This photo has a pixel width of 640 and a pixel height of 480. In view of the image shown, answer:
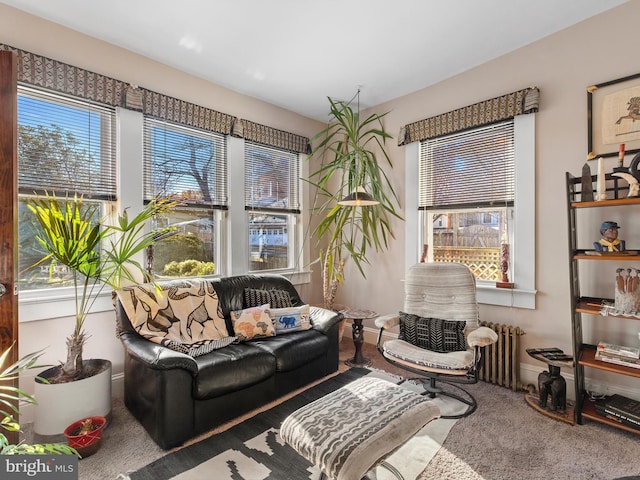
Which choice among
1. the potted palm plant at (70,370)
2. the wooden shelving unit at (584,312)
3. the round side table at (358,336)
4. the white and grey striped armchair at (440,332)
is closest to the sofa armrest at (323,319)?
the round side table at (358,336)

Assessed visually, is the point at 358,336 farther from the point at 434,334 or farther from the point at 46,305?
the point at 46,305

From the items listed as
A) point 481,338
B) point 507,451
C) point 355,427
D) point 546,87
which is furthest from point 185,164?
point 507,451

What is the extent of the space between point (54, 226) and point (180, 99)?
1665mm

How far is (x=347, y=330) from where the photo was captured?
4.20 m

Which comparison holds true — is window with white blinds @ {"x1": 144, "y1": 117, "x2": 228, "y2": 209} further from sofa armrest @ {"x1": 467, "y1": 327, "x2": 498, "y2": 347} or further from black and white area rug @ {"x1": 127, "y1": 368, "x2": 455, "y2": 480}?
sofa armrest @ {"x1": 467, "y1": 327, "x2": 498, "y2": 347}

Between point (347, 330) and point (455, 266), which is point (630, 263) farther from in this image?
point (347, 330)

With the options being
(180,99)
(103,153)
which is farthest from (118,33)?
(103,153)

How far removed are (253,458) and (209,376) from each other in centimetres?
55

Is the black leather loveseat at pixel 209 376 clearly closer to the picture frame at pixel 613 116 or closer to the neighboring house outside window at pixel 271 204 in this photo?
the neighboring house outside window at pixel 271 204

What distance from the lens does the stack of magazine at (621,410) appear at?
1956 mm

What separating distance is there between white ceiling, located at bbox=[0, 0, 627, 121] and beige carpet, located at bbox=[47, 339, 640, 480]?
9.61 ft

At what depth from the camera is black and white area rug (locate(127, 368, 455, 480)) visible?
5.56 ft

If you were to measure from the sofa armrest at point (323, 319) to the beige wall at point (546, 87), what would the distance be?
4.63 feet

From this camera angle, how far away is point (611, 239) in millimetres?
2131
